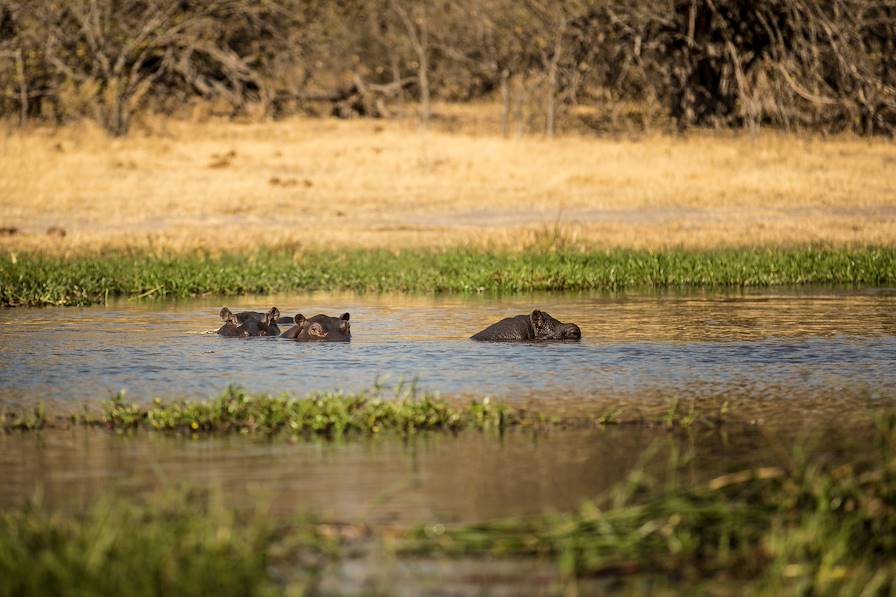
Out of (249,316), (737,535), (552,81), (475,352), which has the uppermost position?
(552,81)

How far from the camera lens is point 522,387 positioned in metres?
10.1

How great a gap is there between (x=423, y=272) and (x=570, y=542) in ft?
37.7

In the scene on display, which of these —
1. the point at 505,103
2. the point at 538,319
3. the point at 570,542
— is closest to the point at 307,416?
the point at 570,542

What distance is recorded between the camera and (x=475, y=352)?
11617 millimetres

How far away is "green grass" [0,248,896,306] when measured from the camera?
1608 cm

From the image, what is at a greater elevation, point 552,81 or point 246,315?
point 552,81

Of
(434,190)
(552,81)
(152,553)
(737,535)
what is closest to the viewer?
(152,553)

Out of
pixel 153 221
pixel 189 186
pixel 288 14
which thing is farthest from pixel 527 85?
pixel 153 221

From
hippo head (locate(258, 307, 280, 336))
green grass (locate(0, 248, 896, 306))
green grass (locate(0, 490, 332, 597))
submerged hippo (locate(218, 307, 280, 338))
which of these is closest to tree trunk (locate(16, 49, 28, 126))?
green grass (locate(0, 248, 896, 306))

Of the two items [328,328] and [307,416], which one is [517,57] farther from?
[307,416]

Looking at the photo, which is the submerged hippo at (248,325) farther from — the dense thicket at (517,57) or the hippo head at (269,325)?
the dense thicket at (517,57)

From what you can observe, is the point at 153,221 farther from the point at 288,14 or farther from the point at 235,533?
the point at 235,533

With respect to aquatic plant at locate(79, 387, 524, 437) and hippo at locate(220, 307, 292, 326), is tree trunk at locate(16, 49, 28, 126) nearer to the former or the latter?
hippo at locate(220, 307, 292, 326)

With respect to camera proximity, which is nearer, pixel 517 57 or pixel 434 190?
pixel 434 190
